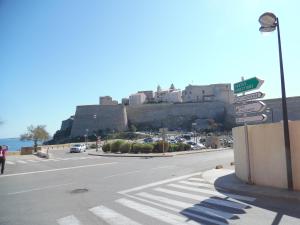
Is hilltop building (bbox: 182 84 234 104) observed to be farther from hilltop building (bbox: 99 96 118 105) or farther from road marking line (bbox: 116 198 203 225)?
road marking line (bbox: 116 198 203 225)

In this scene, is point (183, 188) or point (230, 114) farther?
point (230, 114)

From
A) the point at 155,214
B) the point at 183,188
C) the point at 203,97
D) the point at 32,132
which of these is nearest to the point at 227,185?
the point at 183,188

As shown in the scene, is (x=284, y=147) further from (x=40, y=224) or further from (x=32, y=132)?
(x=32, y=132)

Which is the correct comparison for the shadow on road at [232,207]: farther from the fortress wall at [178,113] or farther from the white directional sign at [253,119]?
the fortress wall at [178,113]

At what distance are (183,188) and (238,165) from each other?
3303mm

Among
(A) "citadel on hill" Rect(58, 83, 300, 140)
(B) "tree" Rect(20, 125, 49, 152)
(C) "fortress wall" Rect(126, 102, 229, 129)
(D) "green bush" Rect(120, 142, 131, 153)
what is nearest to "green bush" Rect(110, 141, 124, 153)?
(D) "green bush" Rect(120, 142, 131, 153)

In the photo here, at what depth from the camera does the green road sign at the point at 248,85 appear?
1216 cm

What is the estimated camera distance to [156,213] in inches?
332

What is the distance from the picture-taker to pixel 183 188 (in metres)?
12.6

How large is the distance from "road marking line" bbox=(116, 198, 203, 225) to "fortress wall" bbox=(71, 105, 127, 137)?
12094cm

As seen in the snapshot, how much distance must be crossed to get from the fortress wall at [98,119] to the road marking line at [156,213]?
121 m

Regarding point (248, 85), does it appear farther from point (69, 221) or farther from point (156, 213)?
point (69, 221)

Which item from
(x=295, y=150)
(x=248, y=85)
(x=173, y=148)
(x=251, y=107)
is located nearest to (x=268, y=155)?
(x=295, y=150)

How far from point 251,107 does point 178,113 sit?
417 ft
